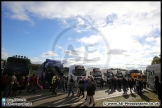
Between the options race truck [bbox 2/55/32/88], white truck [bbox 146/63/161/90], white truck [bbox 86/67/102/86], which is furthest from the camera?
white truck [bbox 86/67/102/86]

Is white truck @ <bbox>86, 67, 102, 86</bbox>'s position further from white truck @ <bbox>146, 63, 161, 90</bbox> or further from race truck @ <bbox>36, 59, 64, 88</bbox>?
race truck @ <bbox>36, 59, 64, 88</bbox>

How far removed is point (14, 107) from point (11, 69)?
27.9 ft

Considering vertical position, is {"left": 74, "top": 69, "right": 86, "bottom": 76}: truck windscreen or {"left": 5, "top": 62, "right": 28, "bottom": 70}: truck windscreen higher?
{"left": 5, "top": 62, "right": 28, "bottom": 70}: truck windscreen

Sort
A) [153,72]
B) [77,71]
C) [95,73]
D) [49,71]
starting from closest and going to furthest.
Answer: [49,71], [153,72], [77,71], [95,73]

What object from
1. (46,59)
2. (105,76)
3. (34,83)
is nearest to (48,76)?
(46,59)

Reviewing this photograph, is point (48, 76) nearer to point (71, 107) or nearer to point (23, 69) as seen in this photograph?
point (23, 69)

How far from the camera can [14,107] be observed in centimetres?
948

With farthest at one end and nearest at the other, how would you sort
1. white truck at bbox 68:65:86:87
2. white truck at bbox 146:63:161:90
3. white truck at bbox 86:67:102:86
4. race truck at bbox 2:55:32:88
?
white truck at bbox 86:67:102:86, white truck at bbox 68:65:86:87, white truck at bbox 146:63:161:90, race truck at bbox 2:55:32:88

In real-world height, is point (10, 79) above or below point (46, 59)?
below

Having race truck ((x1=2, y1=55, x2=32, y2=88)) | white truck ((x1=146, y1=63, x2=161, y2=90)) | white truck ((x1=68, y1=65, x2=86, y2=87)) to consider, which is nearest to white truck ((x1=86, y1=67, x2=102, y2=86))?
white truck ((x1=68, y1=65, x2=86, y2=87))

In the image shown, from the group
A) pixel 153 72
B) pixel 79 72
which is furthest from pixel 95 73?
pixel 153 72

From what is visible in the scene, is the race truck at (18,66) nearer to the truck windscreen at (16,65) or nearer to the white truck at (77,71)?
the truck windscreen at (16,65)

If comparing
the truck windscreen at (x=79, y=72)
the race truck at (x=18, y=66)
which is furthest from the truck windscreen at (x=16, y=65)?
the truck windscreen at (x=79, y=72)

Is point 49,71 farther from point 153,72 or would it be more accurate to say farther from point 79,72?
point 153,72
